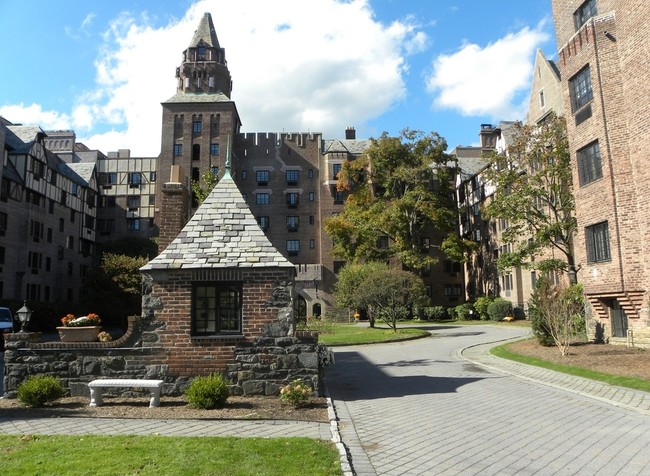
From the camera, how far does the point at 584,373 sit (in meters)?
14.0

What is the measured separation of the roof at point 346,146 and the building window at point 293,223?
8433 millimetres

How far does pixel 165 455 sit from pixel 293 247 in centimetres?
5052

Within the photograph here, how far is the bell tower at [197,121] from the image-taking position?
2243 inches

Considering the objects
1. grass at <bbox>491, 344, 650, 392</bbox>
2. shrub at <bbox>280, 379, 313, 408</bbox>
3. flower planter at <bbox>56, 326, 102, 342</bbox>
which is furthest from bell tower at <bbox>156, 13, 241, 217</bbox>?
shrub at <bbox>280, 379, 313, 408</bbox>

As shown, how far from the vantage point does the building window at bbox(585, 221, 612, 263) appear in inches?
758

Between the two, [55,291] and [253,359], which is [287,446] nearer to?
[253,359]

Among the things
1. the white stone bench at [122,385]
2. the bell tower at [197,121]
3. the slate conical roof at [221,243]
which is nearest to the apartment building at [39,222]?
the bell tower at [197,121]

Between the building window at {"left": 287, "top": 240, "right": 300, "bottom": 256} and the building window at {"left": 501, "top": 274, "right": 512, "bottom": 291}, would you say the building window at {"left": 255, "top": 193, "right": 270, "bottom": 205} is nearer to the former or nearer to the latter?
the building window at {"left": 287, "top": 240, "right": 300, "bottom": 256}

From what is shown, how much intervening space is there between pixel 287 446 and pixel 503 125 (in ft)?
157

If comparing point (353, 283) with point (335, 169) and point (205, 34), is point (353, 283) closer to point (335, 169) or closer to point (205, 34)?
point (335, 169)

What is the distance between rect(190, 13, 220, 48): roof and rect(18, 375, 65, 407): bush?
5740cm

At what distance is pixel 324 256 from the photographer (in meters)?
55.8

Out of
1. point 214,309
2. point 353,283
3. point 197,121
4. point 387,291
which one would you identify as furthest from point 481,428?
point 197,121

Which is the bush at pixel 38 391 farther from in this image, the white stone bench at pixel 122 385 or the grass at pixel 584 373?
the grass at pixel 584 373
